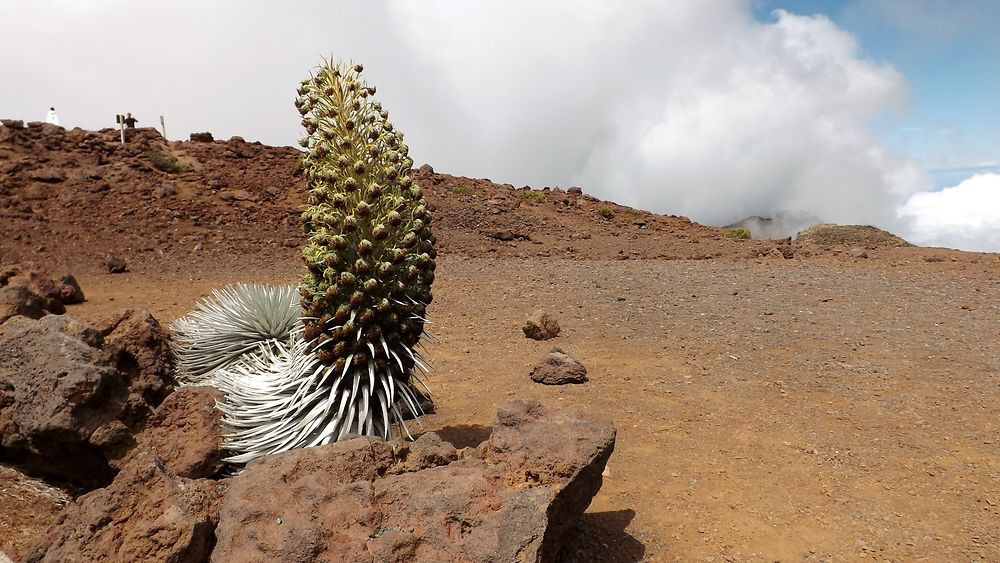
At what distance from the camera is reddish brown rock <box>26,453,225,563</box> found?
91.0 inches

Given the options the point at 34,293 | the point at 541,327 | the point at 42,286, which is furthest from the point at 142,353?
the point at 42,286

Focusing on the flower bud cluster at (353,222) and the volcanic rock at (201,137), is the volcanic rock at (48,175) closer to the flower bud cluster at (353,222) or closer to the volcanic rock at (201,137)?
the volcanic rock at (201,137)

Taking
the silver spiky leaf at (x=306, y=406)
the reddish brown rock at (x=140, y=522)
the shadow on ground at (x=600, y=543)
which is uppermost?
the silver spiky leaf at (x=306, y=406)

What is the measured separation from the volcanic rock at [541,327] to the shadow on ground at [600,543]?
4.10 meters

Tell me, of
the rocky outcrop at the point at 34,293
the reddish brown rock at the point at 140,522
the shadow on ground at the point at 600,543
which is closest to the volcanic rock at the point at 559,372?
the shadow on ground at the point at 600,543

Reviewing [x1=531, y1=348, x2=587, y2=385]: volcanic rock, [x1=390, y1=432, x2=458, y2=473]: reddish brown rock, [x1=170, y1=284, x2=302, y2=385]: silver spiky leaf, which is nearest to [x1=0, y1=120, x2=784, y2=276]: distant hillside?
[x1=531, y1=348, x2=587, y2=385]: volcanic rock

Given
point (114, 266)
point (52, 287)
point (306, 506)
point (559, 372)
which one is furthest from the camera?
point (114, 266)

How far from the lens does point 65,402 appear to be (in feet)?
10.7

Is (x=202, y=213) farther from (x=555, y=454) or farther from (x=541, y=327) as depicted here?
(x=555, y=454)

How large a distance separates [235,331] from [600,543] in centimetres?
281

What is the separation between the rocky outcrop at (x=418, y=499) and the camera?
2.15 m

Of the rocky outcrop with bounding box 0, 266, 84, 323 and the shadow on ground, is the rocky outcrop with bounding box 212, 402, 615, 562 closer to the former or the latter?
the shadow on ground

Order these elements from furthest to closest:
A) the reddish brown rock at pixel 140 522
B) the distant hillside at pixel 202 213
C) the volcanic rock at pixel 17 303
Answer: the distant hillside at pixel 202 213
the volcanic rock at pixel 17 303
the reddish brown rock at pixel 140 522

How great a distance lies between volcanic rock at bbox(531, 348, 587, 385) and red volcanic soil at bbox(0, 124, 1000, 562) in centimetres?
10
